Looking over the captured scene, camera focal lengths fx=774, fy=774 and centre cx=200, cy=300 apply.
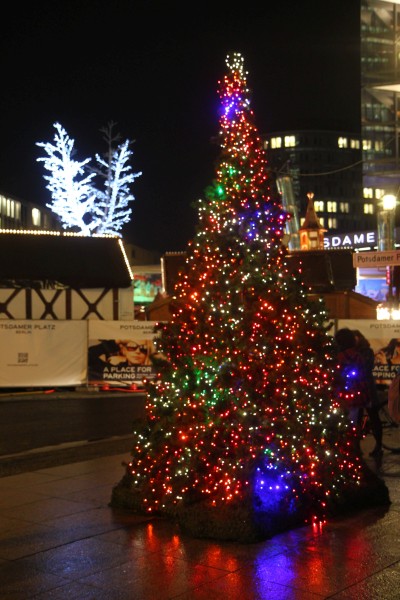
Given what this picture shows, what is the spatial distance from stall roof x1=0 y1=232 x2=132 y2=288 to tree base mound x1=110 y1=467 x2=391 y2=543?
20157 millimetres

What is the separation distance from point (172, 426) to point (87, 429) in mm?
6688

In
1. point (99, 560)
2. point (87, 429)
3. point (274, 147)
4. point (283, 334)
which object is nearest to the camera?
point (99, 560)

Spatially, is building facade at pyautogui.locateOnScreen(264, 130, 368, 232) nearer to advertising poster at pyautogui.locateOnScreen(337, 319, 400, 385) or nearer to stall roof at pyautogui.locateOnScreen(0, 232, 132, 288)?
stall roof at pyautogui.locateOnScreen(0, 232, 132, 288)

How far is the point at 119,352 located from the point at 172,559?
14373mm

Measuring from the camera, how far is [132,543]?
639cm

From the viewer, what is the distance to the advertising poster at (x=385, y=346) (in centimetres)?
1922

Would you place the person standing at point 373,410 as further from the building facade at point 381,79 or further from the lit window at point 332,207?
the lit window at point 332,207

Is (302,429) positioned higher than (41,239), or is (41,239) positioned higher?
(41,239)

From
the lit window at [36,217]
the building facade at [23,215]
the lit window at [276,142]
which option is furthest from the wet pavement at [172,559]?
the lit window at [276,142]

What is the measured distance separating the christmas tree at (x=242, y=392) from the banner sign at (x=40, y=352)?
1275 centimetres

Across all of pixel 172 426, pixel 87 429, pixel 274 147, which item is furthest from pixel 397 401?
pixel 274 147

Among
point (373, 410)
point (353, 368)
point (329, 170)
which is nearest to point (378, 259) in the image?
point (373, 410)

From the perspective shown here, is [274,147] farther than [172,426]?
Yes

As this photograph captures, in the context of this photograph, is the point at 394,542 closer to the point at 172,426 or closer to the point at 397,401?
the point at 172,426
